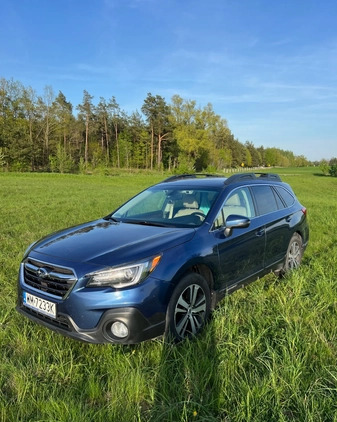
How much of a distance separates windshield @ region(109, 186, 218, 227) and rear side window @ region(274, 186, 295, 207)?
169 centimetres

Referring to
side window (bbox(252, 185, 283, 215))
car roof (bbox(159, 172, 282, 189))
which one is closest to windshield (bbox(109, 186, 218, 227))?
car roof (bbox(159, 172, 282, 189))

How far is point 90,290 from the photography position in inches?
109

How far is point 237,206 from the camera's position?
4.35 metres

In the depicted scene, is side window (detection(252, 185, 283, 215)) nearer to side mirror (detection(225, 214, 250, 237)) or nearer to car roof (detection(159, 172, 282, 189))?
car roof (detection(159, 172, 282, 189))

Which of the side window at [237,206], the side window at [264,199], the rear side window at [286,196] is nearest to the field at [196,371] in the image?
the side window at [237,206]

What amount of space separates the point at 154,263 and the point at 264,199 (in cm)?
261

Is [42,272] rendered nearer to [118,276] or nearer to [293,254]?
[118,276]

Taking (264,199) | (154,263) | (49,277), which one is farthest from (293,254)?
(49,277)

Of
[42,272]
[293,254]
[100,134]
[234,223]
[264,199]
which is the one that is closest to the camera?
[42,272]

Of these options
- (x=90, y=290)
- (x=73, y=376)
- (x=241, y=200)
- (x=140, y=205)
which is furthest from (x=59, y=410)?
(x=241, y=200)

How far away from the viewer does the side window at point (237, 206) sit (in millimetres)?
3885

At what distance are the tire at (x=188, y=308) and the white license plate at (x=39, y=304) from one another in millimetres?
1016

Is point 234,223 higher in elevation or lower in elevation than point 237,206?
lower

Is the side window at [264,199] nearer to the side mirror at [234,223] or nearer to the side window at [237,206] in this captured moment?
the side window at [237,206]
